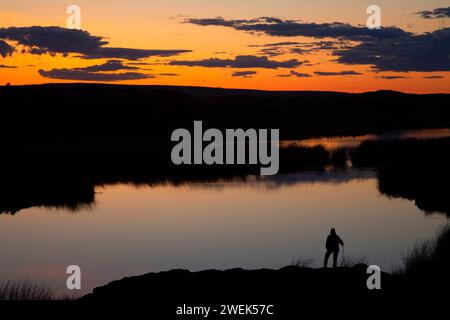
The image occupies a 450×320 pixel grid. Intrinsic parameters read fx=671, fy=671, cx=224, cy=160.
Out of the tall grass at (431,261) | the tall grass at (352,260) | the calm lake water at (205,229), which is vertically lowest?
the calm lake water at (205,229)

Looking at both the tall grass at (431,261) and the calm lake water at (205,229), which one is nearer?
the tall grass at (431,261)

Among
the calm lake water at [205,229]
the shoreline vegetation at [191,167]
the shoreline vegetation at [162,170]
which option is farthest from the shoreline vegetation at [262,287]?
the shoreline vegetation at [162,170]

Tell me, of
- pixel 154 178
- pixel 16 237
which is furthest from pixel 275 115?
pixel 16 237

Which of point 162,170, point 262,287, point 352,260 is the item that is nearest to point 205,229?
point 352,260

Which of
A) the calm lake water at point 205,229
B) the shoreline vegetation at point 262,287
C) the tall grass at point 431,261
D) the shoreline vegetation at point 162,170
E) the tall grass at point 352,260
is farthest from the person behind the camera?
the shoreline vegetation at point 162,170

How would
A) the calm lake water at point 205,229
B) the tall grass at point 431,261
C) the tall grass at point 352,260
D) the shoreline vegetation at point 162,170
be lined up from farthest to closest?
the shoreline vegetation at point 162,170
the calm lake water at point 205,229
the tall grass at point 352,260
the tall grass at point 431,261

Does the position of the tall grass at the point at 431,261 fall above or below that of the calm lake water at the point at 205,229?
above

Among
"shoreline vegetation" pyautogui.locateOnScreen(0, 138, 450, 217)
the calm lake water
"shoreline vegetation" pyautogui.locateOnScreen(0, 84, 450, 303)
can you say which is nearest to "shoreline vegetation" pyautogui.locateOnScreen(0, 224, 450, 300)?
"shoreline vegetation" pyautogui.locateOnScreen(0, 84, 450, 303)

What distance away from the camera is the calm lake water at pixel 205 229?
71.9 feet

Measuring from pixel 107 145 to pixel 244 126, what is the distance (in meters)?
27.0

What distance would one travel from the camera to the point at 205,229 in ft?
90.2

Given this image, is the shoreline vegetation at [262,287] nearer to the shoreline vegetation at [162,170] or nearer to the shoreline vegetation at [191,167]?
the shoreline vegetation at [191,167]
